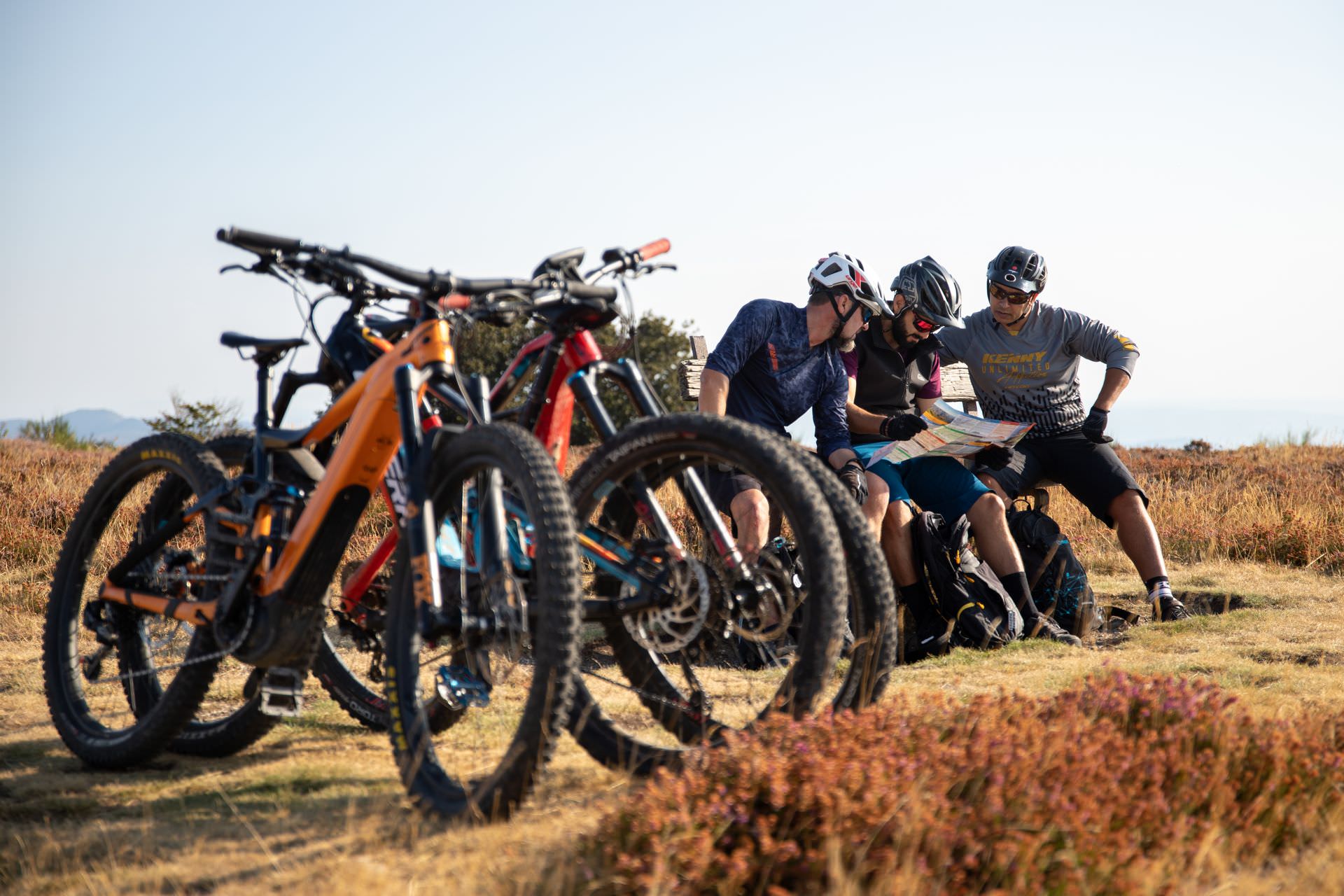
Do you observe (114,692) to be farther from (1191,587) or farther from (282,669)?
(1191,587)

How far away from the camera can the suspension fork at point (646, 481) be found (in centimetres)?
322

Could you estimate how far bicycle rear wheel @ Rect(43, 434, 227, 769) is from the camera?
3654 millimetres

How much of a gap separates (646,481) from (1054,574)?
11.7 feet

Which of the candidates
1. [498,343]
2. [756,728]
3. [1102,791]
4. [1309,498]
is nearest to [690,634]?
[756,728]

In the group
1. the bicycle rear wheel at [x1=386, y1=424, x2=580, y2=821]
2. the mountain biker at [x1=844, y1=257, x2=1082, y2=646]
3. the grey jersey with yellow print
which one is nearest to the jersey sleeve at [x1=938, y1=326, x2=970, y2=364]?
the grey jersey with yellow print

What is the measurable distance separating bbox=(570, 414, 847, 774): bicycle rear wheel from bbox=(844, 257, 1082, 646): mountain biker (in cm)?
238

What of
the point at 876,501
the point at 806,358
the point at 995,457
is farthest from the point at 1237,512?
the point at 806,358

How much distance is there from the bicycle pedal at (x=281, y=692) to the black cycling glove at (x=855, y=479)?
2870 mm

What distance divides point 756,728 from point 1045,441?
4272 mm

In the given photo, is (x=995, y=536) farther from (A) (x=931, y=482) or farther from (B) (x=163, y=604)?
(B) (x=163, y=604)

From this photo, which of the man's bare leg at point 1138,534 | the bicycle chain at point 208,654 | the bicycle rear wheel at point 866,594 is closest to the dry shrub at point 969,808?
the bicycle rear wheel at point 866,594

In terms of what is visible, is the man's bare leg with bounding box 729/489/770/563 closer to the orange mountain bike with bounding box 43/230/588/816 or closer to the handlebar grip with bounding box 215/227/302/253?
the orange mountain bike with bounding box 43/230/588/816

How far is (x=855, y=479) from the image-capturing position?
18.6 ft

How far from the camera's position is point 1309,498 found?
33.4 ft
